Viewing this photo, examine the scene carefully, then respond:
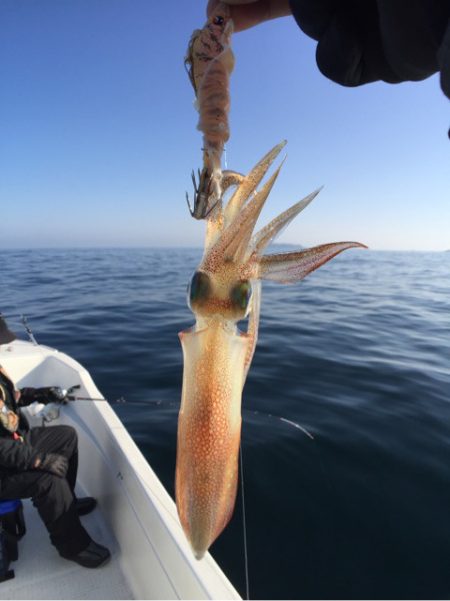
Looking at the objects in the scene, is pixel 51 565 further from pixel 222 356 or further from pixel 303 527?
pixel 222 356

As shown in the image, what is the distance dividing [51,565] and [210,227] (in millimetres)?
4118

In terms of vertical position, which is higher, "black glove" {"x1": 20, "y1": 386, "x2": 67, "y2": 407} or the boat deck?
"black glove" {"x1": 20, "y1": 386, "x2": 67, "y2": 407}

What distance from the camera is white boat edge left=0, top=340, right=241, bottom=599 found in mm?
2557

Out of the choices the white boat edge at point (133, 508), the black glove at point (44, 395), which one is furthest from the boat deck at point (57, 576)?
the black glove at point (44, 395)

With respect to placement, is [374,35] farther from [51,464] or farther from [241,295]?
[51,464]

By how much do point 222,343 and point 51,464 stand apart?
11.2 feet

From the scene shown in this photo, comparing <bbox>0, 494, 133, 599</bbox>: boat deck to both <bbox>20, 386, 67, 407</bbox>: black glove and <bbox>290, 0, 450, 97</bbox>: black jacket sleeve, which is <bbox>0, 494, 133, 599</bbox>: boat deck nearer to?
<bbox>20, 386, 67, 407</bbox>: black glove

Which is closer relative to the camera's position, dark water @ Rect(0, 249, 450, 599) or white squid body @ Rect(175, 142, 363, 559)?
white squid body @ Rect(175, 142, 363, 559)

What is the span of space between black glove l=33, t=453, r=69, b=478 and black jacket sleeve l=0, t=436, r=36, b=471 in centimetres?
6

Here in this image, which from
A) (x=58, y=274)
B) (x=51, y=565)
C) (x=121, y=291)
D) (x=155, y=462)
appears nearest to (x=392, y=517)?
(x=155, y=462)

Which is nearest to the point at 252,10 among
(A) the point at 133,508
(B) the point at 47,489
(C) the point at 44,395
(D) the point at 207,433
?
(D) the point at 207,433

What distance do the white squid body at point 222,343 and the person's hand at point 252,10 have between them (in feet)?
2.61

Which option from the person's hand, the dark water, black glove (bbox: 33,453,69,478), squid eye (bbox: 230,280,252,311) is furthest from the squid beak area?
black glove (bbox: 33,453,69,478)

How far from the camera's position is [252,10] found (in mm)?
1684
